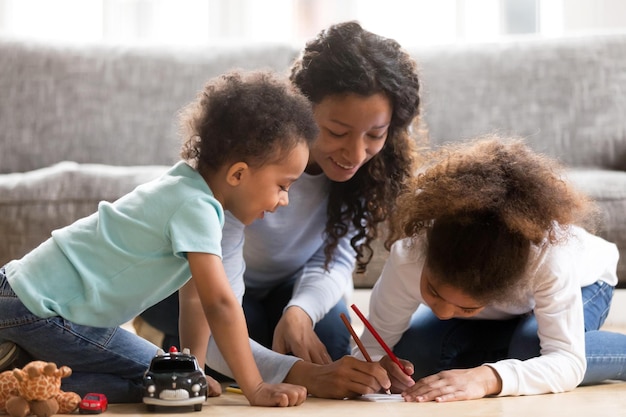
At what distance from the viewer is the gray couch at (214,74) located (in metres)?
2.79

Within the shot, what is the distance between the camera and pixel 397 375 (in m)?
1.49

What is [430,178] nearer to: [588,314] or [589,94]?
[588,314]

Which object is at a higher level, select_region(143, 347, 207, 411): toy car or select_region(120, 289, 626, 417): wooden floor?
select_region(143, 347, 207, 411): toy car

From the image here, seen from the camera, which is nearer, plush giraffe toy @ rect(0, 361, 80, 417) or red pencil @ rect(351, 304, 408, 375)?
plush giraffe toy @ rect(0, 361, 80, 417)

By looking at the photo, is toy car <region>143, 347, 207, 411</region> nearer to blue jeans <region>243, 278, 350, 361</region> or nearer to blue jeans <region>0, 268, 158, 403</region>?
blue jeans <region>0, 268, 158, 403</region>

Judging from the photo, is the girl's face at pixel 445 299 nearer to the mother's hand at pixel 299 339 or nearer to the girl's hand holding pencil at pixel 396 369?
the girl's hand holding pencil at pixel 396 369

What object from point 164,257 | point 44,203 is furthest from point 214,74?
point 164,257

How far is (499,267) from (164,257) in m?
0.49

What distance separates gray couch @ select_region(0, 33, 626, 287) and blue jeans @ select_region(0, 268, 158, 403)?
1.40 m

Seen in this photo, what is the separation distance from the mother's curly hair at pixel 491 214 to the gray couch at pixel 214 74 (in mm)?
1279

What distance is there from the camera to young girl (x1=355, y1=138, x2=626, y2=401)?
143 centimetres

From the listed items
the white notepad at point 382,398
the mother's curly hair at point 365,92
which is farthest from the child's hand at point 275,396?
the mother's curly hair at point 365,92

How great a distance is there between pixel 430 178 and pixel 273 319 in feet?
1.77

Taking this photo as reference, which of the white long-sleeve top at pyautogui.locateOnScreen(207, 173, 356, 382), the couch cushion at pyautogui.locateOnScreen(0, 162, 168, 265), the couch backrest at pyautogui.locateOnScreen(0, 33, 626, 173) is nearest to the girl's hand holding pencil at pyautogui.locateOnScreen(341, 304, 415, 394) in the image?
the white long-sleeve top at pyautogui.locateOnScreen(207, 173, 356, 382)
